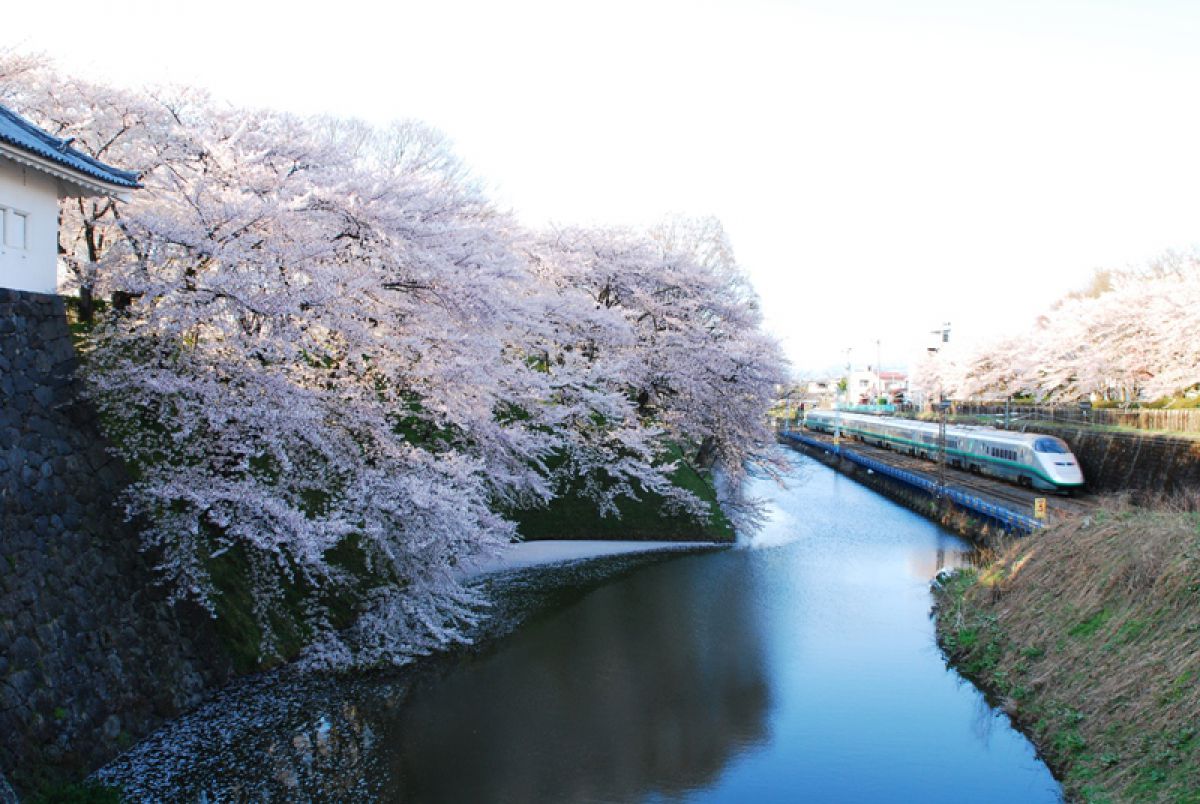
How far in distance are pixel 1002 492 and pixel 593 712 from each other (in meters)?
25.6

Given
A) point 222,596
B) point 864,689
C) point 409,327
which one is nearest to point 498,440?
point 409,327

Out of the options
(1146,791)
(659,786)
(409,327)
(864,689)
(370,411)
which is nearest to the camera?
(1146,791)

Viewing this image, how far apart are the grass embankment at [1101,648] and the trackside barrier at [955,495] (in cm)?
363

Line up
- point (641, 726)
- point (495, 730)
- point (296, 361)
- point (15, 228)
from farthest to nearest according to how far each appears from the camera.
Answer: point (296, 361), point (641, 726), point (495, 730), point (15, 228)

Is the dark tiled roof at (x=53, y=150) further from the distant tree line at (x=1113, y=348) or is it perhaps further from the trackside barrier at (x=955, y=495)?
the distant tree line at (x=1113, y=348)

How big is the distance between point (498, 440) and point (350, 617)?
5.50 meters

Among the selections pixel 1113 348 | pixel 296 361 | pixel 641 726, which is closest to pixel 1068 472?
pixel 1113 348

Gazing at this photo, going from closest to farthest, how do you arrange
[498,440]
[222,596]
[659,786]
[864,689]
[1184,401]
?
[659,786] → [222,596] → [864,689] → [498,440] → [1184,401]

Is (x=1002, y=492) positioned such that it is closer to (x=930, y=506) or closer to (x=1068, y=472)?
(x=1068, y=472)

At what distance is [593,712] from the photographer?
12516mm

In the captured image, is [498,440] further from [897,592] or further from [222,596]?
[897,592]

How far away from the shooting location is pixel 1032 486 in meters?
33.3

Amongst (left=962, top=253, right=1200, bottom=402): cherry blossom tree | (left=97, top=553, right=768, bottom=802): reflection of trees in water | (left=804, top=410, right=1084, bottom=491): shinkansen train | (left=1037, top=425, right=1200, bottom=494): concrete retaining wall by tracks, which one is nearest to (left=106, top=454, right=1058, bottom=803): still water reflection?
(left=97, top=553, right=768, bottom=802): reflection of trees in water

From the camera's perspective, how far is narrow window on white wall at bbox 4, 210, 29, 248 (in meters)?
11.0
